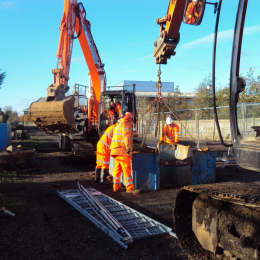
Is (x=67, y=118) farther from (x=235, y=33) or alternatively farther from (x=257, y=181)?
(x=235, y=33)

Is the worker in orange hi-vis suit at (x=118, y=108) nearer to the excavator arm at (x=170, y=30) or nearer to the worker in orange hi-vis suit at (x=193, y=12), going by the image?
the excavator arm at (x=170, y=30)

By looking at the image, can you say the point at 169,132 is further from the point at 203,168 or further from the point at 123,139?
the point at 123,139

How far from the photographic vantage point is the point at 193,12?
3275mm

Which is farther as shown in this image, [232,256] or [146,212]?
[146,212]

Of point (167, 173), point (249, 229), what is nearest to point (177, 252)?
point (249, 229)

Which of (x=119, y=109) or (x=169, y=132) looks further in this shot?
(x=119, y=109)

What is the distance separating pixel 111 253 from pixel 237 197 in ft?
7.19

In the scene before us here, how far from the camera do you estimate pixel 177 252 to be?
356cm

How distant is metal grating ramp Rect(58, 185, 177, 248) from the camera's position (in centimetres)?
396

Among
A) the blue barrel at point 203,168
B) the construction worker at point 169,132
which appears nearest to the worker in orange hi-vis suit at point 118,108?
the construction worker at point 169,132

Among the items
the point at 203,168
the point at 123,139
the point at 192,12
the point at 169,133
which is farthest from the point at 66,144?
the point at 192,12

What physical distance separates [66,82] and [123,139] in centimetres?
447

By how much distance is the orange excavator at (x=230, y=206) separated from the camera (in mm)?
1944

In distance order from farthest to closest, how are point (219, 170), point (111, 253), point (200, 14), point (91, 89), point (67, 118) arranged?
1. point (91, 89)
2. point (219, 170)
3. point (67, 118)
4. point (111, 253)
5. point (200, 14)
